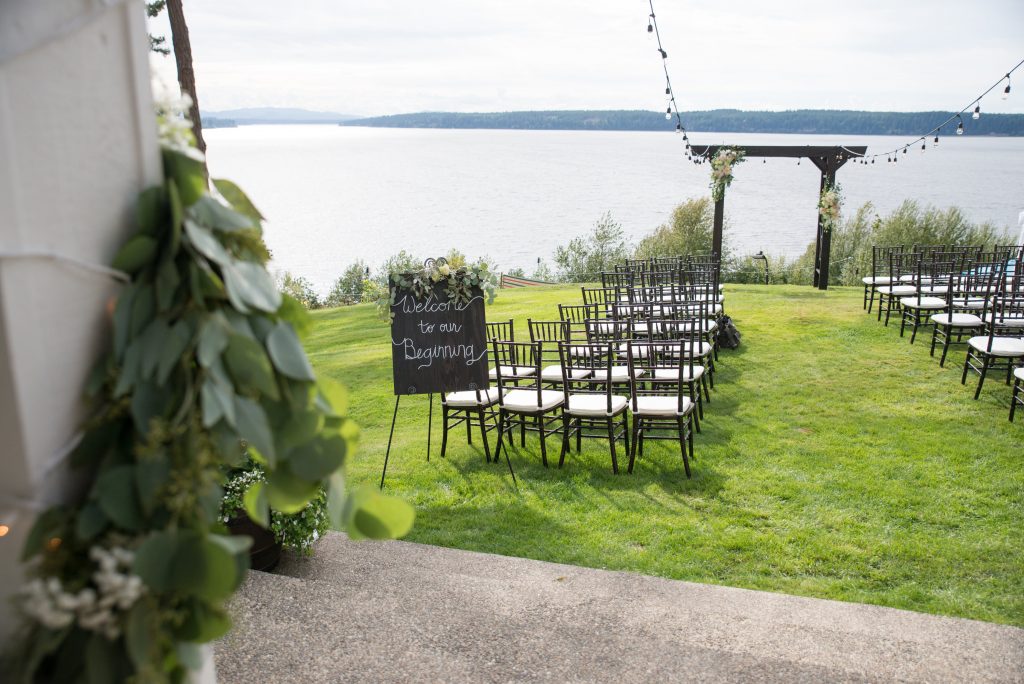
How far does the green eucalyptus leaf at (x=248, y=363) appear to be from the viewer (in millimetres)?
1241

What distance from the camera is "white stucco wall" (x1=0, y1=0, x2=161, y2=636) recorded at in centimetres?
109

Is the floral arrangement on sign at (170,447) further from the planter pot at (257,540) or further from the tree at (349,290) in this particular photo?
the tree at (349,290)

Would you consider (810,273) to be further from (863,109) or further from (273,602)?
(863,109)

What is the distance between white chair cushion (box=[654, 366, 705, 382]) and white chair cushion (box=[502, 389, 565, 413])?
875mm

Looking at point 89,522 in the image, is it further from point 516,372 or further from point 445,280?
point 516,372

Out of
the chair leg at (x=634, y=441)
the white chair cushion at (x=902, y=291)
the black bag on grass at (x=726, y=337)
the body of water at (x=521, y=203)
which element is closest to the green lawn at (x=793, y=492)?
the chair leg at (x=634, y=441)

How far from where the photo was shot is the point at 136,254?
1.25 meters

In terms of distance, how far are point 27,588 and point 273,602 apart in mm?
2304

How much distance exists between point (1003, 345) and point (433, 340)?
5145mm

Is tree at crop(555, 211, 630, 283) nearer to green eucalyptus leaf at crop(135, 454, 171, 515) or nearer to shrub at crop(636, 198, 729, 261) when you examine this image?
shrub at crop(636, 198, 729, 261)

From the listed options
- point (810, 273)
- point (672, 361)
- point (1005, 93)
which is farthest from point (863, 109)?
point (672, 361)

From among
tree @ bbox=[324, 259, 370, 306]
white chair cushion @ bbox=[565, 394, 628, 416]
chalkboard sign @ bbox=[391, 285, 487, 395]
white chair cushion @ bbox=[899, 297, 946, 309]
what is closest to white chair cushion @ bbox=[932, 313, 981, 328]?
white chair cushion @ bbox=[899, 297, 946, 309]

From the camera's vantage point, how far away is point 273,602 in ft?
10.6

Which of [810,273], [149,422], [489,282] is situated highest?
[149,422]
